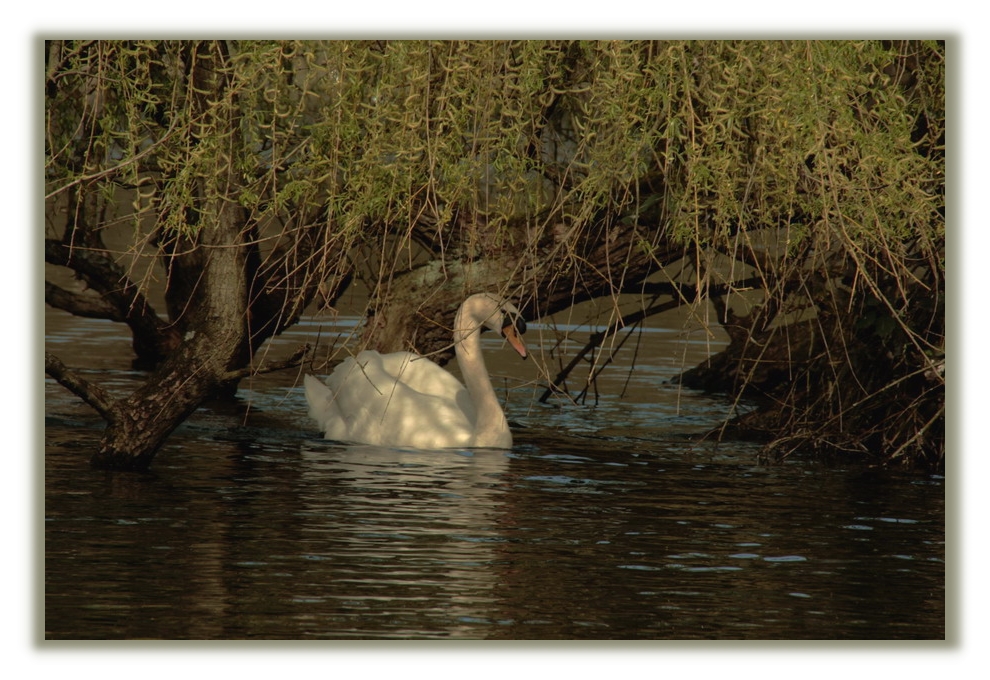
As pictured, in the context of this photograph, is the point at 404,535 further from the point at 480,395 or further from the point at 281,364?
the point at 480,395

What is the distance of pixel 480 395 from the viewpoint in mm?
8750

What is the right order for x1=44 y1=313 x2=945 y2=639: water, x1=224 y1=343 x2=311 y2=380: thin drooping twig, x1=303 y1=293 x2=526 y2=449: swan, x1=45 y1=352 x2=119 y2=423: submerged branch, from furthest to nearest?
x1=303 y1=293 x2=526 y2=449: swan < x1=45 y1=352 x2=119 y2=423: submerged branch < x1=224 y1=343 x2=311 y2=380: thin drooping twig < x1=44 y1=313 x2=945 y2=639: water

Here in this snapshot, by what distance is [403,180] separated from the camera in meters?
5.64

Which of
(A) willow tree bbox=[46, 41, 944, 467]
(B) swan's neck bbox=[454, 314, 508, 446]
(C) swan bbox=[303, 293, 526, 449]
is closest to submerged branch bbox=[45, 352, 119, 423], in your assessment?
(A) willow tree bbox=[46, 41, 944, 467]

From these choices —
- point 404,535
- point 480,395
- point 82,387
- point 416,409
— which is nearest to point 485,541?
point 404,535

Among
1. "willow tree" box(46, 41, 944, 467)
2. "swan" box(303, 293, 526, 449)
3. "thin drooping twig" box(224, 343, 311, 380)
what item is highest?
"willow tree" box(46, 41, 944, 467)

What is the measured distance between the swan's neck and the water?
0.14 meters

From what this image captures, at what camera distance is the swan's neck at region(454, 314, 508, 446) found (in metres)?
8.54

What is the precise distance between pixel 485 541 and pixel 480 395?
2529 mm

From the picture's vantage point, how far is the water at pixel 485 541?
527cm

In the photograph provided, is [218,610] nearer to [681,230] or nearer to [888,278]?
[681,230]

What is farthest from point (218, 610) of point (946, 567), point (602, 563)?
point (946, 567)

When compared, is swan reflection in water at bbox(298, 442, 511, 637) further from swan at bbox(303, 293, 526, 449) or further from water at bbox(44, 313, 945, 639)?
swan at bbox(303, 293, 526, 449)

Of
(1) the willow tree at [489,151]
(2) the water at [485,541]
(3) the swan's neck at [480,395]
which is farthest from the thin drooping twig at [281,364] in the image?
(3) the swan's neck at [480,395]
